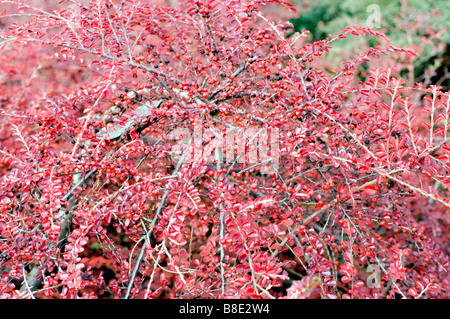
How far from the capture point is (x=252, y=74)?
171 centimetres

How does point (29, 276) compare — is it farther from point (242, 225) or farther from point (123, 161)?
point (242, 225)

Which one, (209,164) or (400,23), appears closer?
(209,164)

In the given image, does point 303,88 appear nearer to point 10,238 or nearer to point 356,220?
point 356,220

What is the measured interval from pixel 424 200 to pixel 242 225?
2.20 meters

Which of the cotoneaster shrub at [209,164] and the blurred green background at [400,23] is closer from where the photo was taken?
the cotoneaster shrub at [209,164]

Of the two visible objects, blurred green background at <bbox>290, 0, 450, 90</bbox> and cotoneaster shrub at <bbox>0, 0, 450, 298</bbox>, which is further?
blurred green background at <bbox>290, 0, 450, 90</bbox>

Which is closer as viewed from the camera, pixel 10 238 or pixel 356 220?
pixel 10 238
